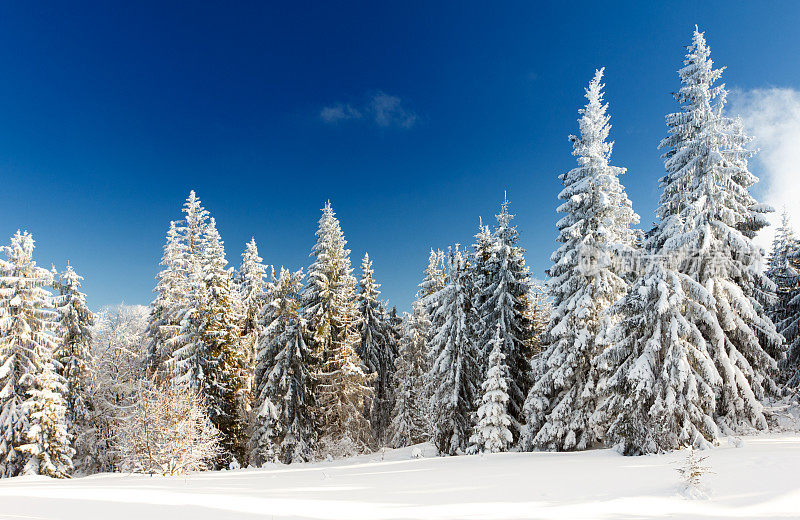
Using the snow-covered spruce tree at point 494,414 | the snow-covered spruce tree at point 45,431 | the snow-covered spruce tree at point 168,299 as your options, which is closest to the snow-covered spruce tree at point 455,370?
the snow-covered spruce tree at point 494,414

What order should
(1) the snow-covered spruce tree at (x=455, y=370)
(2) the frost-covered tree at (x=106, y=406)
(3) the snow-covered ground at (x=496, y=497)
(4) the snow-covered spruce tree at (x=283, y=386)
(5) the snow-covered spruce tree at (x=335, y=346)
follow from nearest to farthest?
(3) the snow-covered ground at (x=496, y=497), (1) the snow-covered spruce tree at (x=455, y=370), (4) the snow-covered spruce tree at (x=283, y=386), (5) the snow-covered spruce tree at (x=335, y=346), (2) the frost-covered tree at (x=106, y=406)

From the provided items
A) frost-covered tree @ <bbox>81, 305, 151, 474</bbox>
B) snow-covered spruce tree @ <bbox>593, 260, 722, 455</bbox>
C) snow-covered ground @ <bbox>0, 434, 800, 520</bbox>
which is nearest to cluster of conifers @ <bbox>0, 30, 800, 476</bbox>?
snow-covered spruce tree @ <bbox>593, 260, 722, 455</bbox>

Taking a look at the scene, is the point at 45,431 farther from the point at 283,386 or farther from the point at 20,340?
the point at 283,386

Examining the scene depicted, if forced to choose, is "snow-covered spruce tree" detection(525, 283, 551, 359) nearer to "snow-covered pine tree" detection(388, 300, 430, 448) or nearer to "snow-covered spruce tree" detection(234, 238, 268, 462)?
"snow-covered pine tree" detection(388, 300, 430, 448)

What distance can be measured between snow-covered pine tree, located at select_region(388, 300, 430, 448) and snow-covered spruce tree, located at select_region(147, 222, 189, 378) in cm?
1822

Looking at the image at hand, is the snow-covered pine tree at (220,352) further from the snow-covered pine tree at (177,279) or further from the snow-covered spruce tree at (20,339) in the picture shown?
the snow-covered spruce tree at (20,339)

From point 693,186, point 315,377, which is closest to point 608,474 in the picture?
point 693,186

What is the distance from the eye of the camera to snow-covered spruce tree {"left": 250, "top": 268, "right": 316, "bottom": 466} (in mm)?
28797

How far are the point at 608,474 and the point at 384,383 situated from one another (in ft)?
92.8

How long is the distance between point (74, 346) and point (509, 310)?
30.8 metres

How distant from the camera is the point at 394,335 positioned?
142 feet

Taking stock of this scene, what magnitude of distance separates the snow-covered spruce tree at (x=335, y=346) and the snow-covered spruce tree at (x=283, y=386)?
1.14m

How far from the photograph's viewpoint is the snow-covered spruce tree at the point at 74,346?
30500mm

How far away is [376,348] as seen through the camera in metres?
37.0
